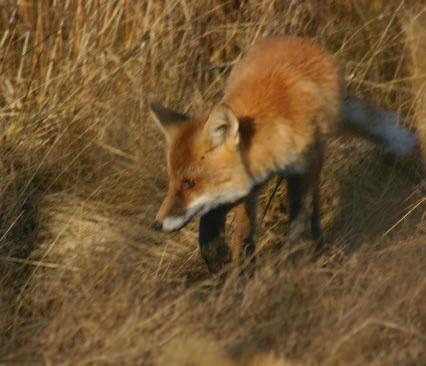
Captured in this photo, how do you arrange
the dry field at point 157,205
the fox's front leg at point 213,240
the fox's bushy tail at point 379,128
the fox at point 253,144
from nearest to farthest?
the dry field at point 157,205
the fox at point 253,144
the fox's front leg at point 213,240
the fox's bushy tail at point 379,128

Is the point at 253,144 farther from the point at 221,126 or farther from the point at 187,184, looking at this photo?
the point at 187,184

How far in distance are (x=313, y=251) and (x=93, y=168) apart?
1.46 m

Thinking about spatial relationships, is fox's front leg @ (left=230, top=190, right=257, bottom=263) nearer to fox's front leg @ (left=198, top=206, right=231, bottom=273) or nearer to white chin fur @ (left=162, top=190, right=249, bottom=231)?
fox's front leg @ (left=198, top=206, right=231, bottom=273)

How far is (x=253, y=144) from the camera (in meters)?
5.25

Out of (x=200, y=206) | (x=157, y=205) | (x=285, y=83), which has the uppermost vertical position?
(x=285, y=83)

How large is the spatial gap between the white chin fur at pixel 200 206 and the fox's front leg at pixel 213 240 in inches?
7.0

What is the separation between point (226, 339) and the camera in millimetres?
4180

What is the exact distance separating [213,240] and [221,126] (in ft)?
2.23

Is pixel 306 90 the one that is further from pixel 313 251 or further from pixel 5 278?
pixel 5 278

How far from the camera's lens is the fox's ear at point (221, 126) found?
502 cm

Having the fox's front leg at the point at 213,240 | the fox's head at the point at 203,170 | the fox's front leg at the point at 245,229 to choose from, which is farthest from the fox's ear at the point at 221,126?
the fox's front leg at the point at 245,229

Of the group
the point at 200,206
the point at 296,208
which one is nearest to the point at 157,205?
the point at 296,208

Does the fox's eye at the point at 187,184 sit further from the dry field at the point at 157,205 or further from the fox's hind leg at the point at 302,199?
the fox's hind leg at the point at 302,199

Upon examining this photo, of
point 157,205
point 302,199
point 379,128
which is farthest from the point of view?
point 379,128
